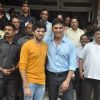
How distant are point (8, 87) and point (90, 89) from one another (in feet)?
4.75

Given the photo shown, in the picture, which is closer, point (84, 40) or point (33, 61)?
point (33, 61)

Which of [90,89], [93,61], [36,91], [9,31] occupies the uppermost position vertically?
[9,31]

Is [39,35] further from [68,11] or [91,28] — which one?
[68,11]

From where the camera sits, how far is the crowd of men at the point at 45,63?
17.6ft

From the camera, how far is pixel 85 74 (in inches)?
251

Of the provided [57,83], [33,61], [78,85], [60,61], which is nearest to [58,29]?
[60,61]

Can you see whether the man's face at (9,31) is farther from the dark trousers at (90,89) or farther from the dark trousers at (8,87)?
the dark trousers at (90,89)

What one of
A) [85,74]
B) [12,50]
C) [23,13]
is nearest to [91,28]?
[23,13]

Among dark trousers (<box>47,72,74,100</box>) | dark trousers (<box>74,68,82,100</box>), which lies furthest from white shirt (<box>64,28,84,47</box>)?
dark trousers (<box>47,72,74,100</box>)

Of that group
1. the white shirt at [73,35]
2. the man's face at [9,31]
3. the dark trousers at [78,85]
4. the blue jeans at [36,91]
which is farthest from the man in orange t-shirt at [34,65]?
the white shirt at [73,35]

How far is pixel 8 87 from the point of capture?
6.22m

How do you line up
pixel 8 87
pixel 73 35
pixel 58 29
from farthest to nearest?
pixel 73 35 < pixel 8 87 < pixel 58 29

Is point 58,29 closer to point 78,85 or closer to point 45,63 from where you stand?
point 45,63

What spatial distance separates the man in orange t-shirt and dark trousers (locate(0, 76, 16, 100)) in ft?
2.80
